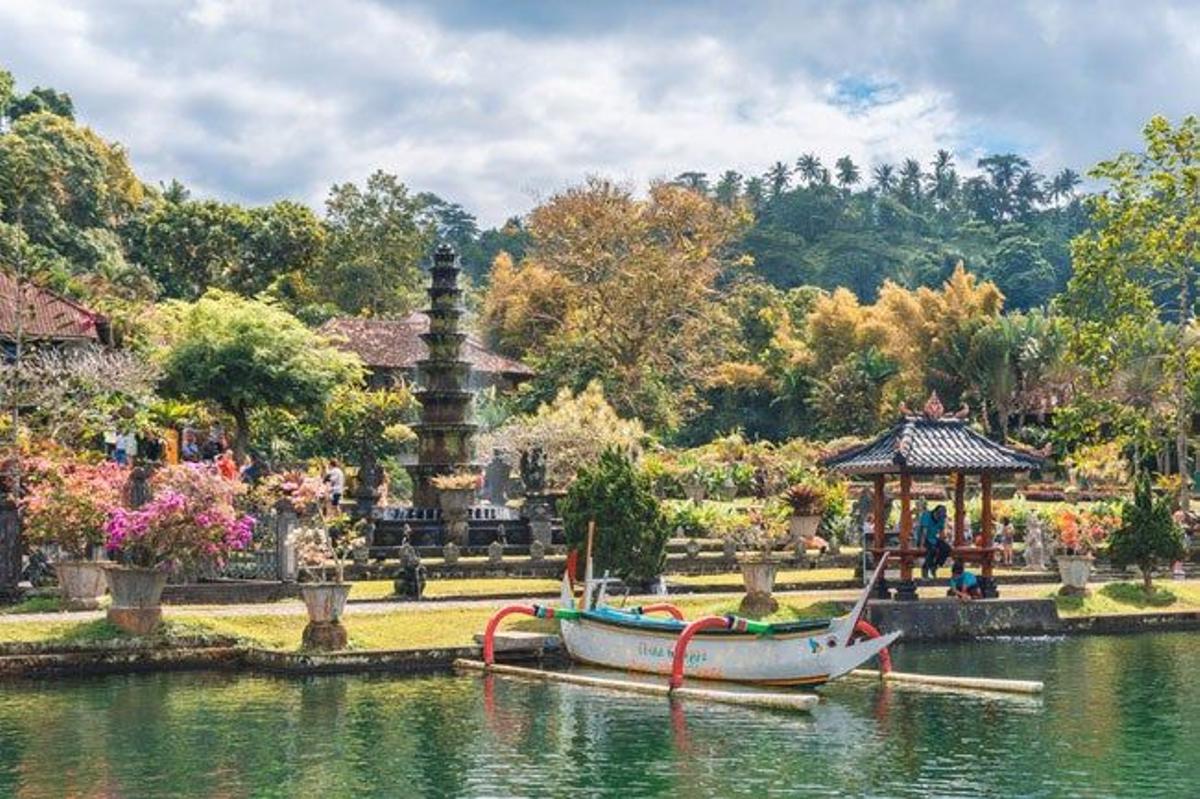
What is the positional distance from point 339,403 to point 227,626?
31.0 metres

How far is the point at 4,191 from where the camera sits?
2844 inches

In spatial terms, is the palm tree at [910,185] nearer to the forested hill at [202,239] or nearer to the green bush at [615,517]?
the forested hill at [202,239]

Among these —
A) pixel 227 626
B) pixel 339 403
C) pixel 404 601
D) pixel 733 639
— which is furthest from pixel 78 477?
pixel 339 403

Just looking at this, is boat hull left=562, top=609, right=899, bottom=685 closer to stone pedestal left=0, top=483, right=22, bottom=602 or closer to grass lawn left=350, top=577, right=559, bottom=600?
grass lawn left=350, top=577, right=559, bottom=600

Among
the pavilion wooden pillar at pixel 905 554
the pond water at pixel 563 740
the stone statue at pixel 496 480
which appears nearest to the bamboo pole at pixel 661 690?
the pond water at pixel 563 740

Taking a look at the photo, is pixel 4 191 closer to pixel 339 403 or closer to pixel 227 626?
pixel 339 403

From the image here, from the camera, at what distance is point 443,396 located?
4756 cm

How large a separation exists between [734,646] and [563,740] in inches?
195

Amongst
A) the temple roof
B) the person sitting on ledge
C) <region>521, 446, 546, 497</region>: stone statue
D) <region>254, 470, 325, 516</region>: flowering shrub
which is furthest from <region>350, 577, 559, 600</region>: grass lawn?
<region>521, 446, 546, 497</region>: stone statue

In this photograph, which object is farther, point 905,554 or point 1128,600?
point 1128,600

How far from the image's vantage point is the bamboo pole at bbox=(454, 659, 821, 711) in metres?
24.0

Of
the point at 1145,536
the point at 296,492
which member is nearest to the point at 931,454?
the point at 1145,536

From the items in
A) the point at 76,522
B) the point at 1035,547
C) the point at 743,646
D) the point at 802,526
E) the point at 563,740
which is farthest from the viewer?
the point at 802,526

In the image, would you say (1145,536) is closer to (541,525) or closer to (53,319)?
(541,525)
